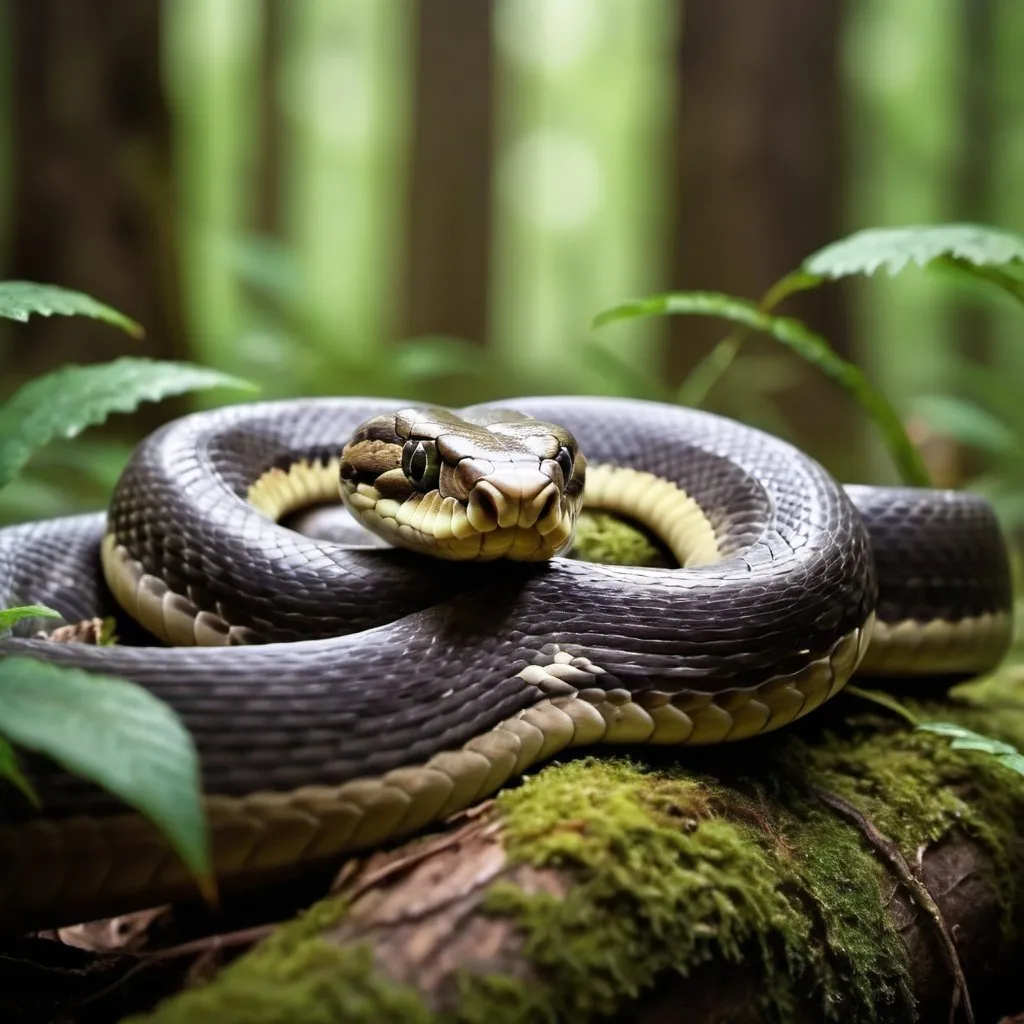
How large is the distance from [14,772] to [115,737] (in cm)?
40

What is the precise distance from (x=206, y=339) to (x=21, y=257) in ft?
5.03

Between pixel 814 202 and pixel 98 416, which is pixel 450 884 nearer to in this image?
pixel 98 416

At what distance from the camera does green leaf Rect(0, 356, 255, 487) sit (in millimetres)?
2967

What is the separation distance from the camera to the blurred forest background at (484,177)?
7605 millimetres

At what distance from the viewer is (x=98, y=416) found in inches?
121

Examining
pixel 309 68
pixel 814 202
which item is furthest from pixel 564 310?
pixel 814 202

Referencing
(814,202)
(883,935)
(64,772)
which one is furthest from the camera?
(814,202)

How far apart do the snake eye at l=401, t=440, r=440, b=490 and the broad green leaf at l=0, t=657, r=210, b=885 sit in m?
1.15

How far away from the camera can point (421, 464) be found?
9.66 ft

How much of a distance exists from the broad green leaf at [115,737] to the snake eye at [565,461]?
1.40m

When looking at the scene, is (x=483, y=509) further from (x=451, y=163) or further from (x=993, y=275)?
(x=451, y=163)

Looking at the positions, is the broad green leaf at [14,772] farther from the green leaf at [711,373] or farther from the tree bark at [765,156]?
the tree bark at [765,156]

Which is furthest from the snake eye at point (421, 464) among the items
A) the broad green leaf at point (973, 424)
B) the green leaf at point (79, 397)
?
the broad green leaf at point (973, 424)

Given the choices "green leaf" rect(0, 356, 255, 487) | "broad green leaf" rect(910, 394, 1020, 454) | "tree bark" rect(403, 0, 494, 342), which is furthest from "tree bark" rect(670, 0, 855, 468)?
"green leaf" rect(0, 356, 255, 487)
